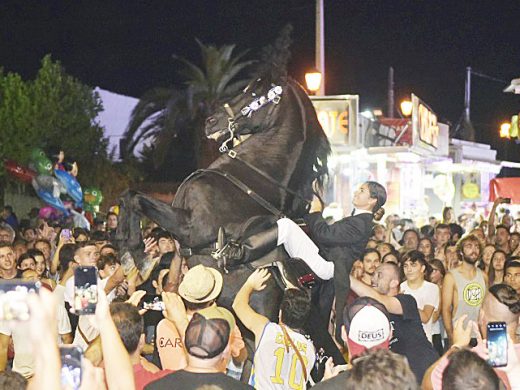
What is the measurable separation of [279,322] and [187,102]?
2493 centimetres

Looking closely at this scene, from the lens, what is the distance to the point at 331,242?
294 inches

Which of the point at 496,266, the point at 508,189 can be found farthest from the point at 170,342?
the point at 508,189

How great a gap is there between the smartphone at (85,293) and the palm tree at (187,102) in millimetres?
25339

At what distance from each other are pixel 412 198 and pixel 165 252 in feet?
72.7

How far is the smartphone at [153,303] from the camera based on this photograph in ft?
23.1

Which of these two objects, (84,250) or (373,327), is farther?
(84,250)

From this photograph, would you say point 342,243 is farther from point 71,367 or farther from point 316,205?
point 71,367

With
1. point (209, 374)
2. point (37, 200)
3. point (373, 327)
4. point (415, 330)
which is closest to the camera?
point (209, 374)

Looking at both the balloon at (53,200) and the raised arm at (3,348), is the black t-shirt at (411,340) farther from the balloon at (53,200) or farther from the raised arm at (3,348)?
the balloon at (53,200)

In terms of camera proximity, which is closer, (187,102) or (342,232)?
(342,232)

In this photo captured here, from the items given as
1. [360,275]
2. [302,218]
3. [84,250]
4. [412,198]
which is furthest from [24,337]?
[412,198]

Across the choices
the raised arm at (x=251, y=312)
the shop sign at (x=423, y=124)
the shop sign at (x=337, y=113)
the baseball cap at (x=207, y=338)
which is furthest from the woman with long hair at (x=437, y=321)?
the shop sign at (x=423, y=124)

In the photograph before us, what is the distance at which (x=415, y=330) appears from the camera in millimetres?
6523

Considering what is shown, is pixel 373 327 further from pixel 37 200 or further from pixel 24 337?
pixel 37 200
